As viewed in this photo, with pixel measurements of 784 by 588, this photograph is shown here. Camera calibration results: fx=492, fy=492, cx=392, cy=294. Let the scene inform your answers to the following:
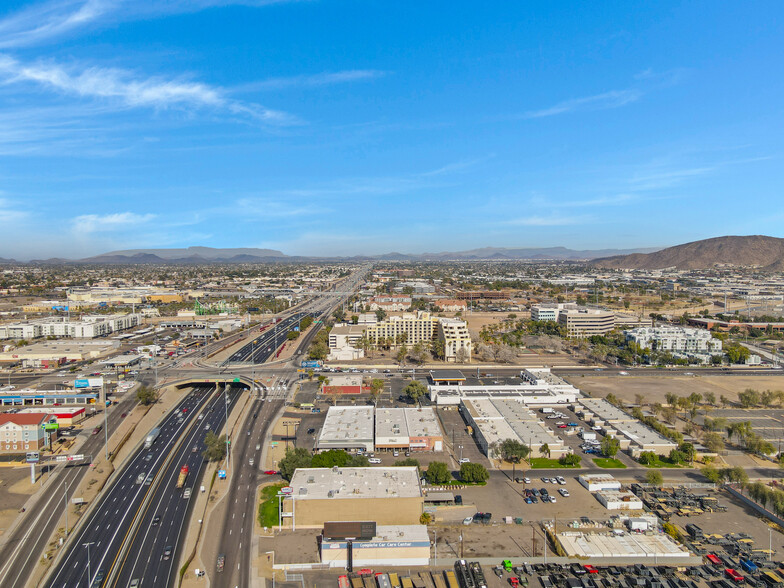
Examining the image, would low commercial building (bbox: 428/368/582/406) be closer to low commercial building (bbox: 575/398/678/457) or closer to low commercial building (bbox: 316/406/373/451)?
low commercial building (bbox: 575/398/678/457)

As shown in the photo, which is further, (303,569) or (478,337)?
(478,337)

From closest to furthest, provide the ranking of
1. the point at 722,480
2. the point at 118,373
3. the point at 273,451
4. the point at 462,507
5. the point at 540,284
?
the point at 462,507, the point at 722,480, the point at 273,451, the point at 118,373, the point at 540,284

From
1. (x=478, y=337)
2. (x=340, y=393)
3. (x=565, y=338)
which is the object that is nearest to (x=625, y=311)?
(x=565, y=338)

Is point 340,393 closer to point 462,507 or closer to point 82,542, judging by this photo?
point 462,507

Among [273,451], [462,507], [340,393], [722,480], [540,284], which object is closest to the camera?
[462,507]

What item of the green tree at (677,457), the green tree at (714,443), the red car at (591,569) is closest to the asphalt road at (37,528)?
the red car at (591,569)
